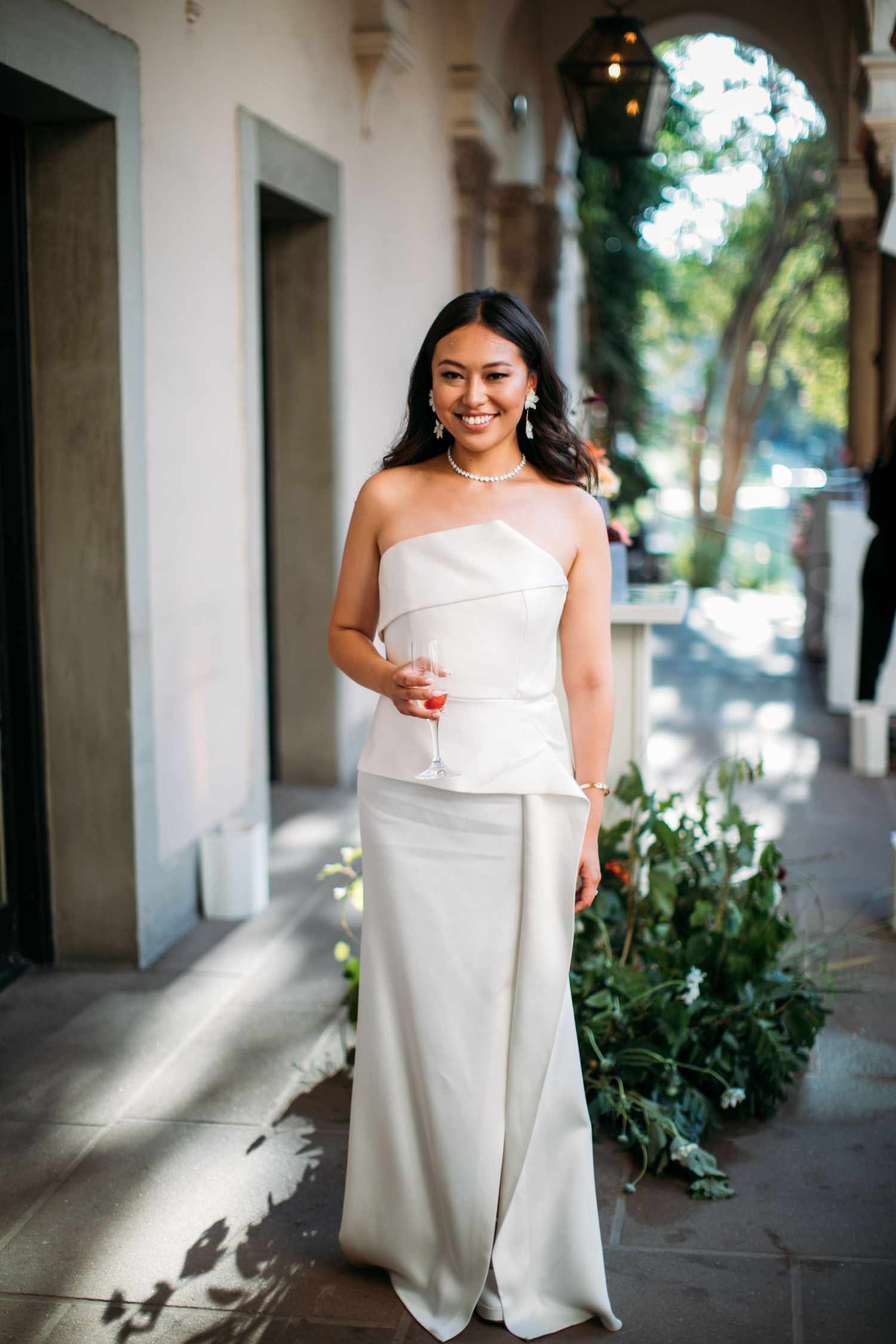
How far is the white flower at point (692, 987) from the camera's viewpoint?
342 cm

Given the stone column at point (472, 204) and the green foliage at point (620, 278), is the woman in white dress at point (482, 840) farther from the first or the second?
the green foliage at point (620, 278)

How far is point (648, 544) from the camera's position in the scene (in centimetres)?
1523

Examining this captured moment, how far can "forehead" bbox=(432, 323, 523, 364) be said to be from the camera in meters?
2.46

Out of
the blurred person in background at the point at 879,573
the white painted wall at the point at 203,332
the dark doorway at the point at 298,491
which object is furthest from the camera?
the dark doorway at the point at 298,491

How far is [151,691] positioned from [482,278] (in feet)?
20.2

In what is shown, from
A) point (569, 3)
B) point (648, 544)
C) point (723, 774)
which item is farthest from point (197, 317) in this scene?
point (648, 544)

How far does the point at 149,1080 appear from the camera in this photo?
12.1ft

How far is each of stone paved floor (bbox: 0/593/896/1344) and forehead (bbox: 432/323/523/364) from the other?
1.75 meters

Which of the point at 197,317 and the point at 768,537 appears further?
the point at 768,537

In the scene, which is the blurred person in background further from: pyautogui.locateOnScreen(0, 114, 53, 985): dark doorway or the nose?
the nose

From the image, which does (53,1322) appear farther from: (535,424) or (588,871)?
(535,424)

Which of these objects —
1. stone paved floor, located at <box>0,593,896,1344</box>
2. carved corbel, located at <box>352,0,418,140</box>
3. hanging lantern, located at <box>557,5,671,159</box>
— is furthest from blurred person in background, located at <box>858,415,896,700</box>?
carved corbel, located at <box>352,0,418,140</box>

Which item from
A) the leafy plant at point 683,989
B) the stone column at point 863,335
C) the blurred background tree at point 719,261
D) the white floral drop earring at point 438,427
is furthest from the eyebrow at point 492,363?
the blurred background tree at point 719,261

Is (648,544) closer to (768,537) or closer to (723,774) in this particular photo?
(768,537)
